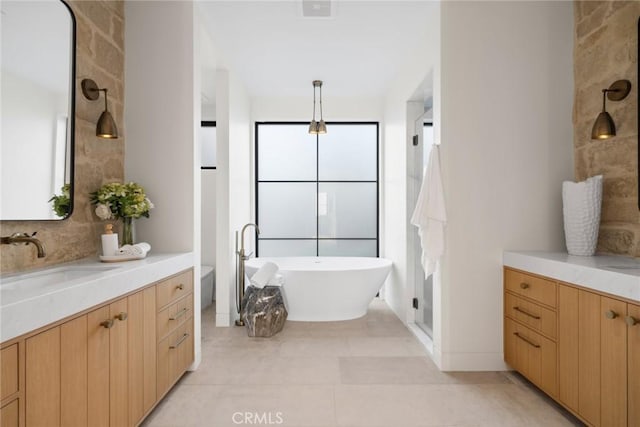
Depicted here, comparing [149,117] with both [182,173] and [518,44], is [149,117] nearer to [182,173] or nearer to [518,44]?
A: [182,173]

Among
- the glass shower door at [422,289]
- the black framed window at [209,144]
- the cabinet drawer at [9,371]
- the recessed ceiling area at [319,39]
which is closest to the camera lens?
the cabinet drawer at [9,371]

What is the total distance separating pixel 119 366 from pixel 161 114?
160 centimetres

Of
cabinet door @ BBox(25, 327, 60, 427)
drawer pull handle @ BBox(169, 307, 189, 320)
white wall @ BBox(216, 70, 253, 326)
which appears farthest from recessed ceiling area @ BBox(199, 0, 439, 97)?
cabinet door @ BBox(25, 327, 60, 427)

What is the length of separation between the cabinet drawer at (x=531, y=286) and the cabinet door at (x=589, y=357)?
21cm

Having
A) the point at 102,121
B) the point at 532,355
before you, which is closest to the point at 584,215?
the point at 532,355

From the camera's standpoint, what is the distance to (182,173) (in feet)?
7.78

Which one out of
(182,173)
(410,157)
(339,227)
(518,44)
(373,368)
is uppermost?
(518,44)

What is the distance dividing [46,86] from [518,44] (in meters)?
2.84

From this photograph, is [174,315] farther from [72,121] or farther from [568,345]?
[568,345]

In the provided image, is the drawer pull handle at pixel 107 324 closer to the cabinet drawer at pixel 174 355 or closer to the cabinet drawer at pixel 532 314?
the cabinet drawer at pixel 174 355

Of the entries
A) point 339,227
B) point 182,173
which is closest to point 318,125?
point 339,227

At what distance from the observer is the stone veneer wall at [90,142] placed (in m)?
1.78

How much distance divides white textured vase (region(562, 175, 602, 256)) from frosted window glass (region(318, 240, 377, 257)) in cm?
271
